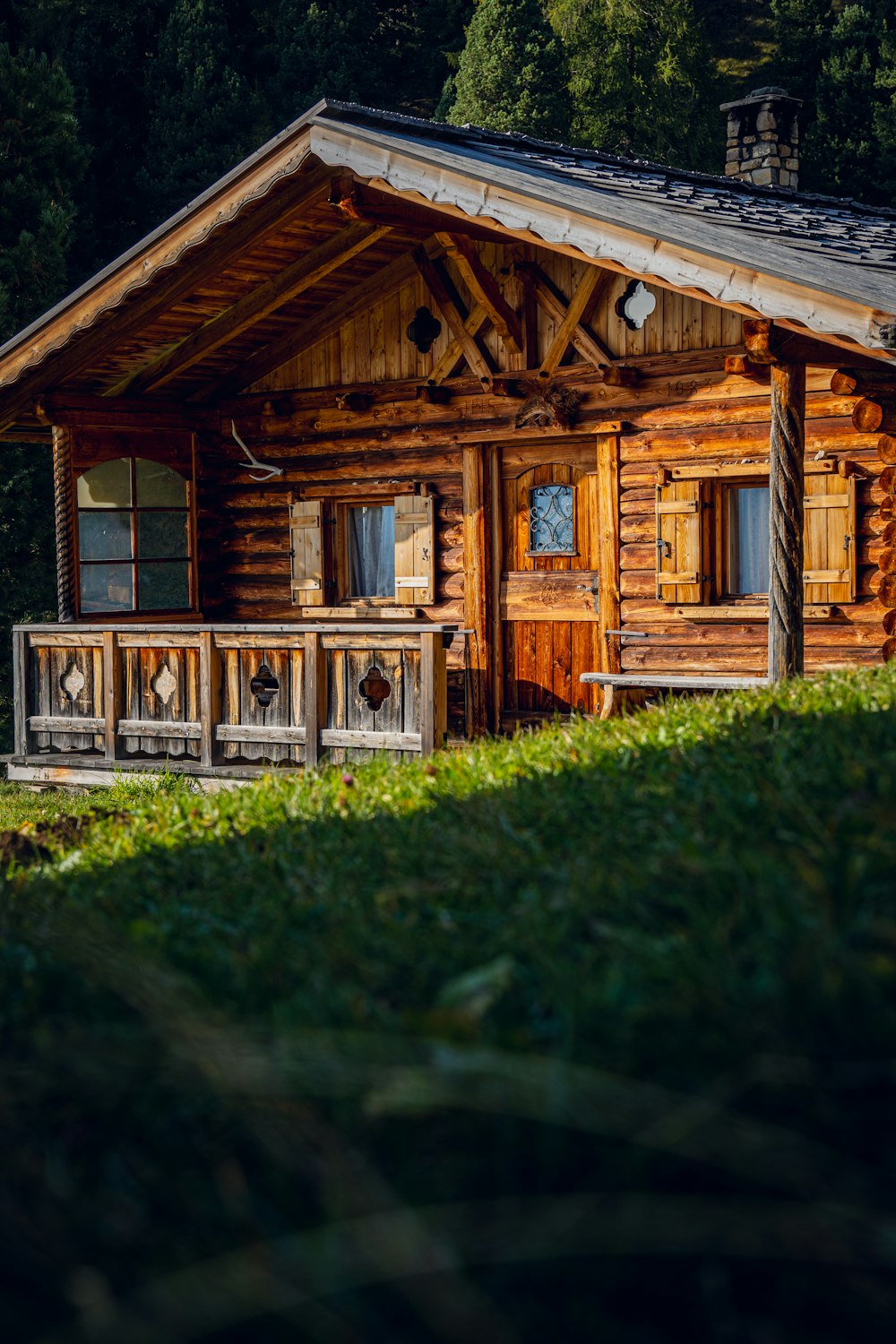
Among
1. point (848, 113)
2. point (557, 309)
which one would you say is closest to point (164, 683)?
point (557, 309)

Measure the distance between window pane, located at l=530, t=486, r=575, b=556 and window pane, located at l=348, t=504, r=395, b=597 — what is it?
1.57 m

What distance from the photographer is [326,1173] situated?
7.33 feet

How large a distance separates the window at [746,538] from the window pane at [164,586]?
5755mm

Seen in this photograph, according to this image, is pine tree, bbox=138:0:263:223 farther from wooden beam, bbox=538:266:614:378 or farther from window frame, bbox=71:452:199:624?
wooden beam, bbox=538:266:614:378

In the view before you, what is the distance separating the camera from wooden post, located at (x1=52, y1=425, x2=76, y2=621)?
12953 mm

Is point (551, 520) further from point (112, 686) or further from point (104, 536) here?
point (104, 536)

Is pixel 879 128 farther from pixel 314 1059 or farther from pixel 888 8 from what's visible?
pixel 314 1059

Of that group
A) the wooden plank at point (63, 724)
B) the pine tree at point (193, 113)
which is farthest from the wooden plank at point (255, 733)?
the pine tree at point (193, 113)

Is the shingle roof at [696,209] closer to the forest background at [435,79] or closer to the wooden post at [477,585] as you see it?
the wooden post at [477,585]

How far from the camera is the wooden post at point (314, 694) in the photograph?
11.1 metres

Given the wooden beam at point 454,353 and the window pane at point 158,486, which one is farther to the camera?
the window pane at point 158,486

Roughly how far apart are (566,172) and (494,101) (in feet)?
71.1

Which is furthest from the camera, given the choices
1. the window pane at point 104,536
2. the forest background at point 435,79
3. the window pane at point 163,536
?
the forest background at point 435,79

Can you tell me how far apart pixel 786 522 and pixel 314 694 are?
3925 mm
